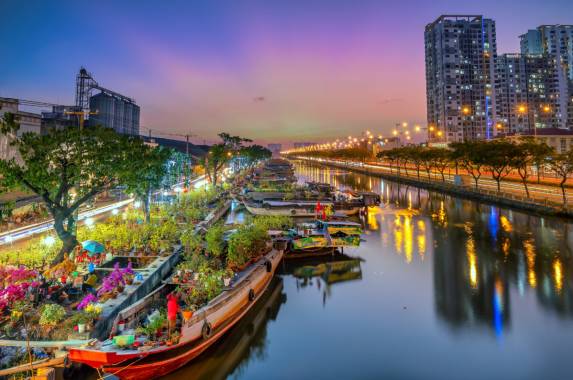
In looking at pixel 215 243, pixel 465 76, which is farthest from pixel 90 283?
pixel 465 76

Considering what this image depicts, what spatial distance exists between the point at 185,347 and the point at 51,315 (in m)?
4.29

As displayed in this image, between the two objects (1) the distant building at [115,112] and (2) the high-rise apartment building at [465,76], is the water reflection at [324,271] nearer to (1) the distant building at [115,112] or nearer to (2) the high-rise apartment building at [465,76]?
(1) the distant building at [115,112]

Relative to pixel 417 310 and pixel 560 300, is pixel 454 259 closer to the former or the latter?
pixel 560 300

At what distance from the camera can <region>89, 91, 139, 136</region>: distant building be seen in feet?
270

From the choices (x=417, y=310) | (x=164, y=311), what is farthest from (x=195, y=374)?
(x=417, y=310)

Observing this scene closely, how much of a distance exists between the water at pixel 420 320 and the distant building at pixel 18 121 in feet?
88.9

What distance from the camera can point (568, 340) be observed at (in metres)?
13.1

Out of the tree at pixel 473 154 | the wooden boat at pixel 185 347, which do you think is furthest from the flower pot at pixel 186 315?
the tree at pixel 473 154

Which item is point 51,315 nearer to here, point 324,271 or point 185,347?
point 185,347

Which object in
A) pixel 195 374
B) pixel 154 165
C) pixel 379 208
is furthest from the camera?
pixel 379 208

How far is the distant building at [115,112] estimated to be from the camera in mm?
82375

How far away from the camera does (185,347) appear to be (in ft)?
36.2

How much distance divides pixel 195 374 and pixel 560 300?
16818 mm

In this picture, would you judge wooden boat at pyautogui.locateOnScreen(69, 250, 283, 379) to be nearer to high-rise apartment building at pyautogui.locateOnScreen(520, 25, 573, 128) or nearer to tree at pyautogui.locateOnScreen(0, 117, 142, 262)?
tree at pyautogui.locateOnScreen(0, 117, 142, 262)
